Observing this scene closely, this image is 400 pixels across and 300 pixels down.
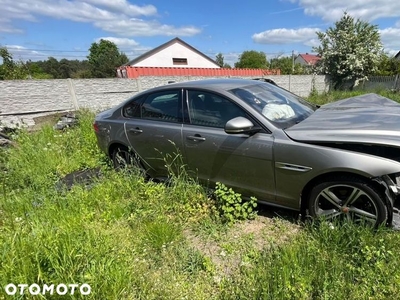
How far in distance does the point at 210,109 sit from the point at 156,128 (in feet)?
2.68

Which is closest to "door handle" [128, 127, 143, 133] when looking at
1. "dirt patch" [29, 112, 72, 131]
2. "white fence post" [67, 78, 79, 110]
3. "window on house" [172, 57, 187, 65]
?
"dirt patch" [29, 112, 72, 131]

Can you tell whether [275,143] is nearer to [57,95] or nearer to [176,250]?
[176,250]

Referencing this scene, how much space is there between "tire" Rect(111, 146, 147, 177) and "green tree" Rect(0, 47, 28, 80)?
9.16 meters

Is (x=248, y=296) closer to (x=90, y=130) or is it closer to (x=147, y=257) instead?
(x=147, y=257)

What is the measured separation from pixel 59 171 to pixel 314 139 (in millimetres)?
4360

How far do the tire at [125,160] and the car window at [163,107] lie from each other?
662 millimetres

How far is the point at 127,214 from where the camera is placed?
3084 millimetres

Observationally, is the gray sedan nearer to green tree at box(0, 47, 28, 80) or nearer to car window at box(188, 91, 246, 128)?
car window at box(188, 91, 246, 128)

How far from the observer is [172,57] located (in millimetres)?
28859

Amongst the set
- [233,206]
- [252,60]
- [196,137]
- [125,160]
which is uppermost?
[252,60]

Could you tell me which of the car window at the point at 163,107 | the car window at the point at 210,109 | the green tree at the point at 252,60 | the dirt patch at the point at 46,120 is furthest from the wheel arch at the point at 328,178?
the green tree at the point at 252,60

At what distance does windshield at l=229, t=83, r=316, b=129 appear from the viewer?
8.91 ft

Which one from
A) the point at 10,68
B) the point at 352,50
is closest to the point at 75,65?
the point at 10,68

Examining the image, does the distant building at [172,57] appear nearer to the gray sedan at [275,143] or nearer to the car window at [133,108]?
the car window at [133,108]
